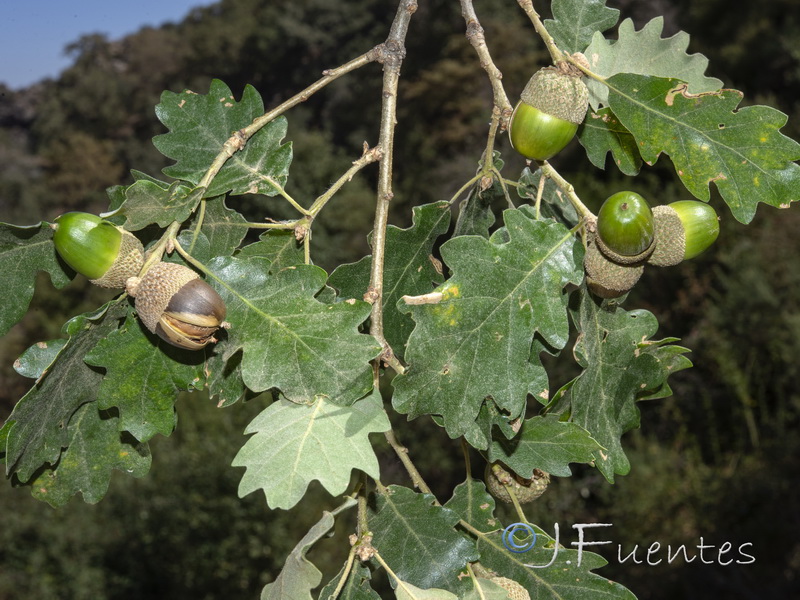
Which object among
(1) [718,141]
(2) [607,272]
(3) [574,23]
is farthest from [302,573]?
(3) [574,23]

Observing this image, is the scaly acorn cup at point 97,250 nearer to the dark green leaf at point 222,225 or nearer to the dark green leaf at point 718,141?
the dark green leaf at point 222,225

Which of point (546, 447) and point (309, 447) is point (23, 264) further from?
point (546, 447)

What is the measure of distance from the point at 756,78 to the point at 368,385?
10201 millimetres

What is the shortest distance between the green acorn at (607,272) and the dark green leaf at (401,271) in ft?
0.81

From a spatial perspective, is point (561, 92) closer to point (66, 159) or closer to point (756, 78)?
point (756, 78)

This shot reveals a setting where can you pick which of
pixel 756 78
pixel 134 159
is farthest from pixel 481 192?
pixel 134 159

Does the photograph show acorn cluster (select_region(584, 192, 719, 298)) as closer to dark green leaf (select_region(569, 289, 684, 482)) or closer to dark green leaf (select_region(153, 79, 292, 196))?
dark green leaf (select_region(569, 289, 684, 482))

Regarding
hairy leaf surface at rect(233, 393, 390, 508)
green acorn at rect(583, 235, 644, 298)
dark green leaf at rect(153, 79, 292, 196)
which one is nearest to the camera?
hairy leaf surface at rect(233, 393, 390, 508)

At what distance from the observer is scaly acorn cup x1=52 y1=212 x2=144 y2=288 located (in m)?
0.89

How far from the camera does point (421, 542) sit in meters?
0.91

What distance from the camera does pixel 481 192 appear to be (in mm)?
1117

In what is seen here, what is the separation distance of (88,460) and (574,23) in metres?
0.93

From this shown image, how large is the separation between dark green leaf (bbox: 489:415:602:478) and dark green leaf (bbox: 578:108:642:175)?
0.40 metres

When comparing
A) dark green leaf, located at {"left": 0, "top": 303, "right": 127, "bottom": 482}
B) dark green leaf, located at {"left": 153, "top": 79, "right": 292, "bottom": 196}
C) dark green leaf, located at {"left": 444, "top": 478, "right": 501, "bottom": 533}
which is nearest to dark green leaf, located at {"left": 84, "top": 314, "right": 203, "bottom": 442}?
dark green leaf, located at {"left": 0, "top": 303, "right": 127, "bottom": 482}
